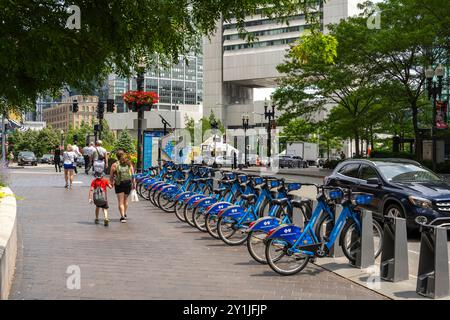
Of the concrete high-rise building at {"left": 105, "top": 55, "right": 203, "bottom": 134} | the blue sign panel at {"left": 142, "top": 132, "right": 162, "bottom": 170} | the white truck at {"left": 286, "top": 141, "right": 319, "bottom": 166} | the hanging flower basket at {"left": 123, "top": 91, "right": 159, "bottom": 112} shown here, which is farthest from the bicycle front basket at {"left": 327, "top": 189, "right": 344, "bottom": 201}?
the concrete high-rise building at {"left": 105, "top": 55, "right": 203, "bottom": 134}

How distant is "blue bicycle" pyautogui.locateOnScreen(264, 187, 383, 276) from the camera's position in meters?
7.60

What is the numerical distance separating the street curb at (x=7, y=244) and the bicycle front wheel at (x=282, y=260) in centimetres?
328

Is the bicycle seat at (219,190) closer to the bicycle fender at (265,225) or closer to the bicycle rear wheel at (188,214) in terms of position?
the bicycle rear wheel at (188,214)

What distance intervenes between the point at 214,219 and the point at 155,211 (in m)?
4.61

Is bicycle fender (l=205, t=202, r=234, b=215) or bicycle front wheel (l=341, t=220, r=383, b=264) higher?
bicycle fender (l=205, t=202, r=234, b=215)

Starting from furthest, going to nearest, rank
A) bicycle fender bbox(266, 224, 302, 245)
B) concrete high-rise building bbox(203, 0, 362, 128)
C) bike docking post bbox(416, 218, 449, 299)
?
concrete high-rise building bbox(203, 0, 362, 128), bicycle fender bbox(266, 224, 302, 245), bike docking post bbox(416, 218, 449, 299)

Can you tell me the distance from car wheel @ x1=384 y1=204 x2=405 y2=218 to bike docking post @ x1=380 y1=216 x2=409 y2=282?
390 centimetres

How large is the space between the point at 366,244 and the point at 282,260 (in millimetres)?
1310

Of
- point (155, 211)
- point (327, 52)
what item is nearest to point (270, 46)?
point (155, 211)

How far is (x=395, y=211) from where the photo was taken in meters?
11.4

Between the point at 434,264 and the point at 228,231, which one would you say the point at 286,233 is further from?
the point at 228,231

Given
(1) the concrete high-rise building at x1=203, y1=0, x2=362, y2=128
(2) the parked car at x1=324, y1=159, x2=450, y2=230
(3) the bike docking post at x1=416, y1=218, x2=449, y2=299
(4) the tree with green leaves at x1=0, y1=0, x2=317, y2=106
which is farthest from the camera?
(1) the concrete high-rise building at x1=203, y1=0, x2=362, y2=128

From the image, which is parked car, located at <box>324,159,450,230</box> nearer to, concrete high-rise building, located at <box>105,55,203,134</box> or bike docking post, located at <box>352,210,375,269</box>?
bike docking post, located at <box>352,210,375,269</box>

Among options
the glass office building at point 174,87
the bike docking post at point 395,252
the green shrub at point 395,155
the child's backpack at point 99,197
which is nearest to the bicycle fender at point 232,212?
the bike docking post at point 395,252
